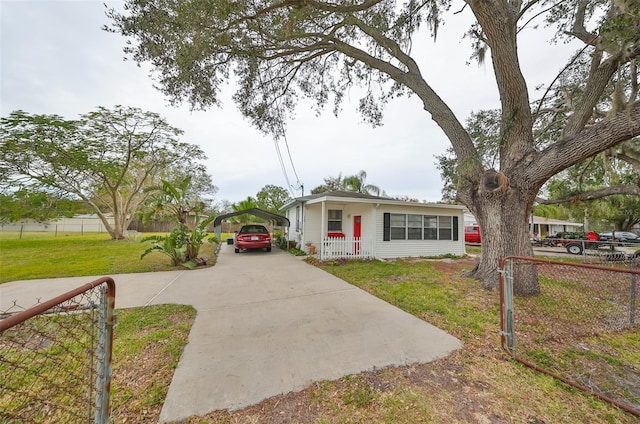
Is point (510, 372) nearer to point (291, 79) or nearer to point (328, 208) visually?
point (291, 79)

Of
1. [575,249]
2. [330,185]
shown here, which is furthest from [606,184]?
[330,185]

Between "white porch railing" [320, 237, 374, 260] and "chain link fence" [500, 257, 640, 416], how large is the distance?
5.64 metres

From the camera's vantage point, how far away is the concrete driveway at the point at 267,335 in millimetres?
2336

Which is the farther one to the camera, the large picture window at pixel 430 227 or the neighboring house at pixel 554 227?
the neighboring house at pixel 554 227

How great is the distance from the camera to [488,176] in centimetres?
525

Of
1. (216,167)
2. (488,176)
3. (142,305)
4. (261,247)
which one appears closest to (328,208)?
(261,247)

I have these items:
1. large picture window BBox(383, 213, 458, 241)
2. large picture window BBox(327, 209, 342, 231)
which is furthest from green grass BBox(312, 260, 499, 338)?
large picture window BBox(327, 209, 342, 231)

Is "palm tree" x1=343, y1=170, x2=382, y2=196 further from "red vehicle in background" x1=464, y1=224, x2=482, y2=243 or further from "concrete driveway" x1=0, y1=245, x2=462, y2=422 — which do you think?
"concrete driveway" x1=0, y1=245, x2=462, y2=422

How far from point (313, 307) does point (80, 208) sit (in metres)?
22.6

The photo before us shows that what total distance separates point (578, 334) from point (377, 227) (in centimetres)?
713

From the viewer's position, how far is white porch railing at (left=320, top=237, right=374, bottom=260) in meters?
9.57

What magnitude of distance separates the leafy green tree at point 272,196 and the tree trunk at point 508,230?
80.6ft

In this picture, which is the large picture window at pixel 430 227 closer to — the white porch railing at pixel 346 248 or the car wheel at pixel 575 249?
the white porch railing at pixel 346 248

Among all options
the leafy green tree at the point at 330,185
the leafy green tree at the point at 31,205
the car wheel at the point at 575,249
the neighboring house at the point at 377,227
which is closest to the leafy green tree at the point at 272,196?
the leafy green tree at the point at 330,185
